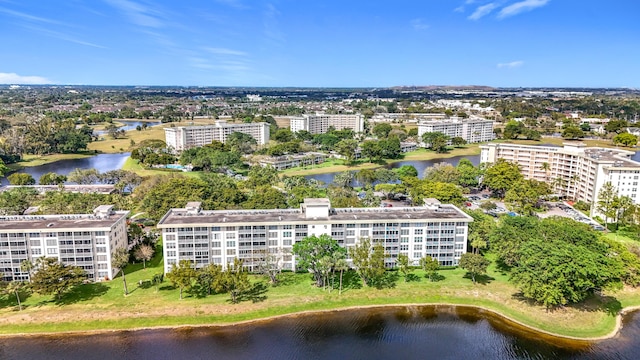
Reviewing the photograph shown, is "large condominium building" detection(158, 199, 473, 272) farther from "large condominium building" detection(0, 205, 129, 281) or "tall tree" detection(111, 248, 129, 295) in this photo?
"large condominium building" detection(0, 205, 129, 281)

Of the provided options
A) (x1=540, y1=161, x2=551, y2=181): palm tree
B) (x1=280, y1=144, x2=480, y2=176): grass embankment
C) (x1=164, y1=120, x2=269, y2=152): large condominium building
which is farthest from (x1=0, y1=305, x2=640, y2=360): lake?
(x1=164, y1=120, x2=269, y2=152): large condominium building

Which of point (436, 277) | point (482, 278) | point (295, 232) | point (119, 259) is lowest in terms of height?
point (482, 278)

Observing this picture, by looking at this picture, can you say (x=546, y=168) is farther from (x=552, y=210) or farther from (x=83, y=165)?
(x=83, y=165)

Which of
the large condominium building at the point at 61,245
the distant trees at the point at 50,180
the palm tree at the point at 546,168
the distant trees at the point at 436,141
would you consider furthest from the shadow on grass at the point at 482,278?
the distant trees at the point at 436,141

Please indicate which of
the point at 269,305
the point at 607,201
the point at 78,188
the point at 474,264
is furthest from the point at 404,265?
the point at 78,188

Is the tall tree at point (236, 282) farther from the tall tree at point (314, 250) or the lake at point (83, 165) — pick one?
the lake at point (83, 165)

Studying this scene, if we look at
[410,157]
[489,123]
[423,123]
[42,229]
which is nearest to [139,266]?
[42,229]

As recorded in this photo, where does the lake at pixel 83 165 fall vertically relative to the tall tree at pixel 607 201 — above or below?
below
